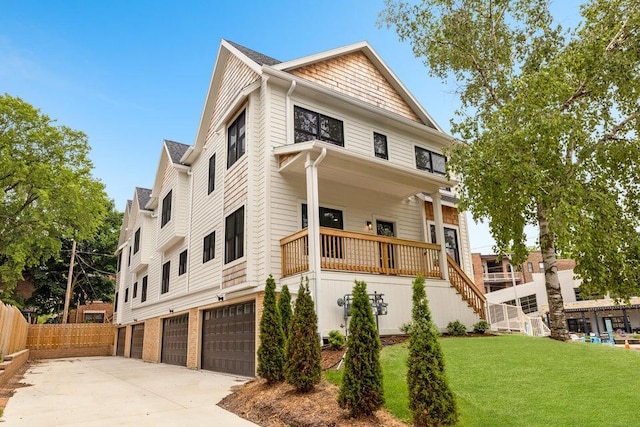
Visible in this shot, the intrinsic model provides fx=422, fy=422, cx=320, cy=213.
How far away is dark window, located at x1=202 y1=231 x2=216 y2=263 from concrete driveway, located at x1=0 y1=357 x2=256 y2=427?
12.2 feet

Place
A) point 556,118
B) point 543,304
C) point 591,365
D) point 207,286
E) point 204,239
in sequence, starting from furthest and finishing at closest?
point 543,304 → point 204,239 → point 207,286 → point 556,118 → point 591,365

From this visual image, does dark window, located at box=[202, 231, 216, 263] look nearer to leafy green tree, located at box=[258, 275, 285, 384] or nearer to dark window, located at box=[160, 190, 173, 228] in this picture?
dark window, located at box=[160, 190, 173, 228]

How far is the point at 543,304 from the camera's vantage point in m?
38.1

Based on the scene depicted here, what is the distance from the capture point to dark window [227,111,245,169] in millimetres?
12211

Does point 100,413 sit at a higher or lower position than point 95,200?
lower

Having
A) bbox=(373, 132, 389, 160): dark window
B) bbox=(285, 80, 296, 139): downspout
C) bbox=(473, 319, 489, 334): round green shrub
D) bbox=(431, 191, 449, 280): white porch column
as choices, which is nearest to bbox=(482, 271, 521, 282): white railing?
bbox=(473, 319, 489, 334): round green shrub

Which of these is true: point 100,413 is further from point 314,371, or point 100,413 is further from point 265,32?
point 265,32

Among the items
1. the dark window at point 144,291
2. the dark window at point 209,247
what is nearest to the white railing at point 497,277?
the dark window at point 144,291

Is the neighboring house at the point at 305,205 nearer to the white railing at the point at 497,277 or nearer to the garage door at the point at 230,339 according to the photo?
the garage door at the point at 230,339

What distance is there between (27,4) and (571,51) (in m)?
21.3

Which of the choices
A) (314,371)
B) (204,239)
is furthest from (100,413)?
(204,239)

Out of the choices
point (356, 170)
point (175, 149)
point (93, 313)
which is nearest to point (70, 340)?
point (93, 313)

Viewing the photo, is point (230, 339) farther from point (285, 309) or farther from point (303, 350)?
point (303, 350)

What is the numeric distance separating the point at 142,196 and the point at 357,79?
48.6ft
